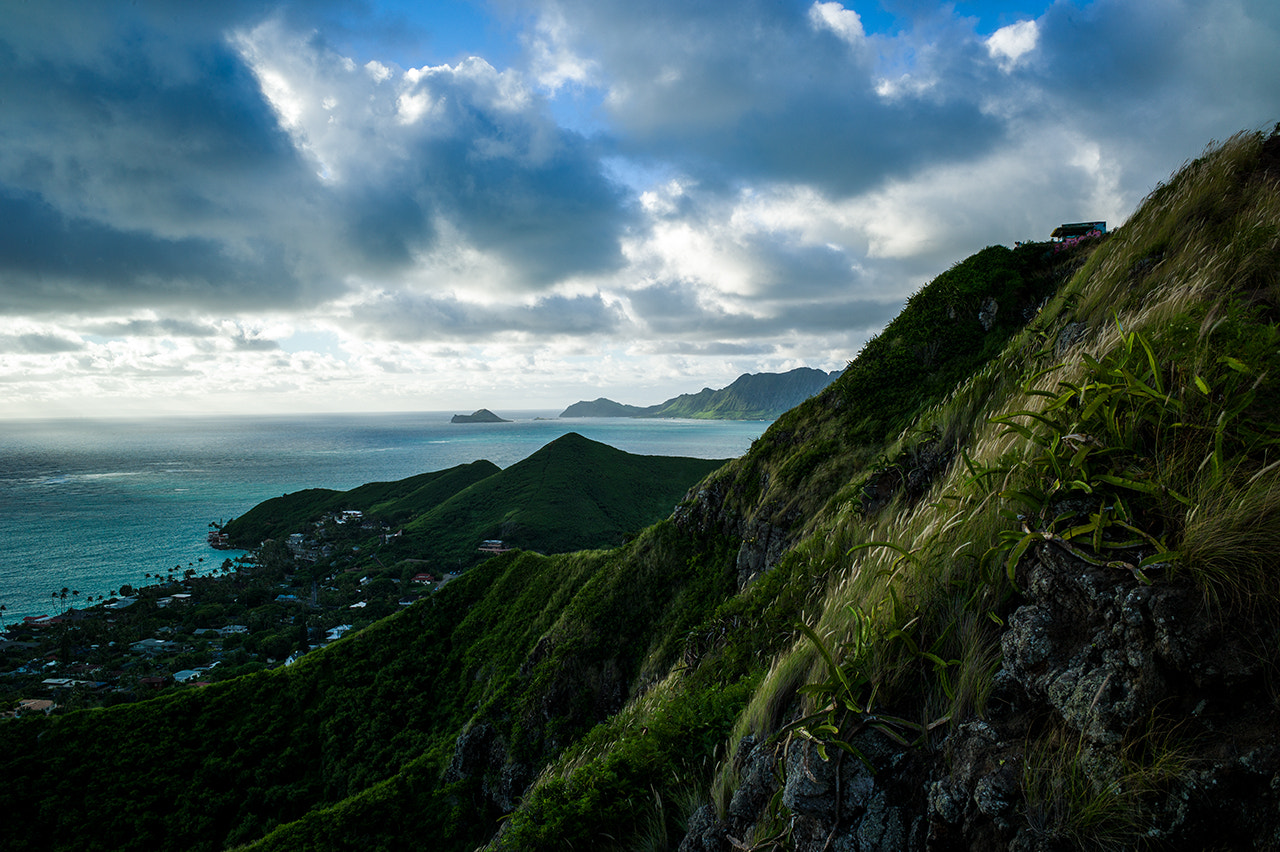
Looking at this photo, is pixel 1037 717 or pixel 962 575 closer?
pixel 1037 717

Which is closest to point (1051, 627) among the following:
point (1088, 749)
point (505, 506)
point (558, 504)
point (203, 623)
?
point (1088, 749)

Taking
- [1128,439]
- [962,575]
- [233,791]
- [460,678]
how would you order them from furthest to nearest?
1. [460,678]
2. [233,791]
3. [962,575]
4. [1128,439]

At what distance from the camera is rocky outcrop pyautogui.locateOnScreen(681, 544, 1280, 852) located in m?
1.63

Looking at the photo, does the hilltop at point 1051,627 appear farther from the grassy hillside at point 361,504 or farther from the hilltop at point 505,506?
the grassy hillside at point 361,504

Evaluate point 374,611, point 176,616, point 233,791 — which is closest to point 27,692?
point 176,616

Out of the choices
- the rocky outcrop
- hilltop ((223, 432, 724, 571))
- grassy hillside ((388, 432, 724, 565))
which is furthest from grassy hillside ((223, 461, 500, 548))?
the rocky outcrop

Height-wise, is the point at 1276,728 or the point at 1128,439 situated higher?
the point at 1128,439

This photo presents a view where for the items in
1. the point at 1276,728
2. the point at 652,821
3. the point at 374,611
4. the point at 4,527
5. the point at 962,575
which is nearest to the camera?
the point at 1276,728

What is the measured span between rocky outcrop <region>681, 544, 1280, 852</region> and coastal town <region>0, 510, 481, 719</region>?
5363cm

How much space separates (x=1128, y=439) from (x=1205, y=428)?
9.9 inches

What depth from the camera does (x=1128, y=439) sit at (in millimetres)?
2354

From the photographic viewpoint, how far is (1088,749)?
6.07ft

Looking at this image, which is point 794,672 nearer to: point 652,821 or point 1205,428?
point 652,821

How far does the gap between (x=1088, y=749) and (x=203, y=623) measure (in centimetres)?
10460
